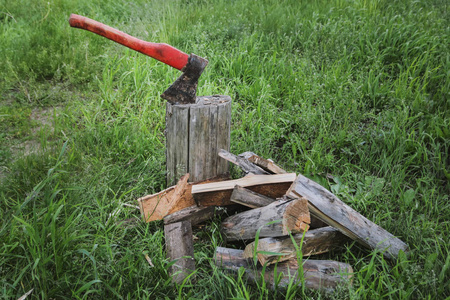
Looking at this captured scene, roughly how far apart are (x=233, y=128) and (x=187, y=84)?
1153 millimetres

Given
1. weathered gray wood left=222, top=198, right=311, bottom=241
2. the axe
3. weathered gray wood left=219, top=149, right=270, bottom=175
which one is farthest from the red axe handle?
weathered gray wood left=222, top=198, right=311, bottom=241

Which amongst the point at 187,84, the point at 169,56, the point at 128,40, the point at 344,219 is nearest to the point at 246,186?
the point at 344,219

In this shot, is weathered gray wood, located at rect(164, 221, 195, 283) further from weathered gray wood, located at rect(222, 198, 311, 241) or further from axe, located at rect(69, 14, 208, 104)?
axe, located at rect(69, 14, 208, 104)

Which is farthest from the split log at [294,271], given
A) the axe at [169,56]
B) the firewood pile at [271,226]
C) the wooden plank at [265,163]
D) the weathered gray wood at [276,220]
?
the axe at [169,56]

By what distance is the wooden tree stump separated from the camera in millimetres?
2459

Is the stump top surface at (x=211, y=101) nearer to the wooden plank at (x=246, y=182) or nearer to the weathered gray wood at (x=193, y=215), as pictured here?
the wooden plank at (x=246, y=182)

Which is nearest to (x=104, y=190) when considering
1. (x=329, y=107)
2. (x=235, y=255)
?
(x=235, y=255)

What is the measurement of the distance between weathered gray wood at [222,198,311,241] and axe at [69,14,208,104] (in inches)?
38.0

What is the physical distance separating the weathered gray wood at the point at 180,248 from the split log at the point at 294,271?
19 cm

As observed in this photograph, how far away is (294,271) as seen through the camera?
210 centimetres

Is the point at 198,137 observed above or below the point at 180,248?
above

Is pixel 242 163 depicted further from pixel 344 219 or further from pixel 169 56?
pixel 169 56

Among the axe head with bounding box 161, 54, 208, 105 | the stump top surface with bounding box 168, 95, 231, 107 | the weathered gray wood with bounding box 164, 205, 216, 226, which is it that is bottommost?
the weathered gray wood with bounding box 164, 205, 216, 226

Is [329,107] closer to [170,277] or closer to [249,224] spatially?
[249,224]
